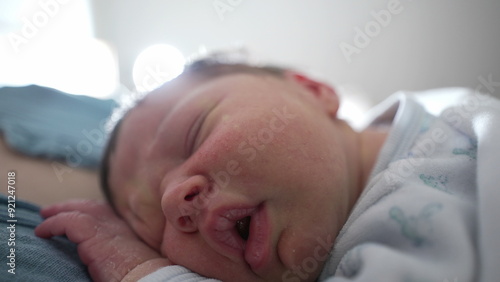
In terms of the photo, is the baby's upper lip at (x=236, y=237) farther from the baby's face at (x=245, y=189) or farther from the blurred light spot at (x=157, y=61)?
the blurred light spot at (x=157, y=61)

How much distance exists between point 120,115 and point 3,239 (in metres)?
0.40

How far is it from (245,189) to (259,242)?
8cm

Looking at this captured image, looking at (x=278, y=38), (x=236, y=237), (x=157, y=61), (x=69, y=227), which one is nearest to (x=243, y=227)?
(x=236, y=237)

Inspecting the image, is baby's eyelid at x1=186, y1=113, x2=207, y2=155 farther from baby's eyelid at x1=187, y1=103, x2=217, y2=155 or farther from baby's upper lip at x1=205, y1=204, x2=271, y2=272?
baby's upper lip at x1=205, y1=204, x2=271, y2=272

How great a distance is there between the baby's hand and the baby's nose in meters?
0.10

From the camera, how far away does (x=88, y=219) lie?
66 cm

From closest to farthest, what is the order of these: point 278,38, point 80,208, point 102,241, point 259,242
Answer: point 259,242, point 102,241, point 80,208, point 278,38

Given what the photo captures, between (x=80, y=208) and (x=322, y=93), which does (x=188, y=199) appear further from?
(x=322, y=93)

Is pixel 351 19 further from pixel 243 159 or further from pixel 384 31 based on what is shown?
pixel 243 159

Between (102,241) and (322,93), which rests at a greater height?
(322,93)

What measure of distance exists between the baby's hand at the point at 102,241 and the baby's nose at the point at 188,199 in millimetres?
96

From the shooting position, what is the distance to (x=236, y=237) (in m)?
0.53

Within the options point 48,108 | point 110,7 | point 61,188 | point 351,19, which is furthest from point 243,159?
point 110,7

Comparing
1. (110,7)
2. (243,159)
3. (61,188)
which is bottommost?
(61,188)
